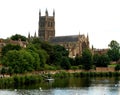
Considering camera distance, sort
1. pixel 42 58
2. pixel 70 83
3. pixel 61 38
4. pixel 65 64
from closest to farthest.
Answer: pixel 70 83 → pixel 42 58 → pixel 65 64 → pixel 61 38

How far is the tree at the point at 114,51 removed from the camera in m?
162

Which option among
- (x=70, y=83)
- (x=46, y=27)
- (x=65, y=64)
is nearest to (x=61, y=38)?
(x=46, y=27)

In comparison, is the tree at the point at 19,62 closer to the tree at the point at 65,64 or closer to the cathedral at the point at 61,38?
the tree at the point at 65,64

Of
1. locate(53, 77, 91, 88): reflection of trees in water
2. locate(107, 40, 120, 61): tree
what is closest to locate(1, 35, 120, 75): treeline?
locate(107, 40, 120, 61): tree

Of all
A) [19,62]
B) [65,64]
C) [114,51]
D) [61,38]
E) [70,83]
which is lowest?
[70,83]

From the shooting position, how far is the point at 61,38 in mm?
171000

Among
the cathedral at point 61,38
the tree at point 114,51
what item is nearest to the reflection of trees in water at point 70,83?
the cathedral at point 61,38

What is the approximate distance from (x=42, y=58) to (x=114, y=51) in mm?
64664

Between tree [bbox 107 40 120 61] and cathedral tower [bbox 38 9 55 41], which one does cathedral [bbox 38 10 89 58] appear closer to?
cathedral tower [bbox 38 9 55 41]

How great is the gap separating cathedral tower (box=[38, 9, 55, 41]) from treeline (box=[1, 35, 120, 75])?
24.9 m

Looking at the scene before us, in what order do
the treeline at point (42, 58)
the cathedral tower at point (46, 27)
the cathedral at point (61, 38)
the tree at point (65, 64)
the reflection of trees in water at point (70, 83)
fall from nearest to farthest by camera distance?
the reflection of trees in water at point (70, 83) → the treeline at point (42, 58) → the tree at point (65, 64) → the cathedral at point (61, 38) → the cathedral tower at point (46, 27)

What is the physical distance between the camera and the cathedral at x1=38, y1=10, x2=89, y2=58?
164m

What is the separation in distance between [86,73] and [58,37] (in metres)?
52.6

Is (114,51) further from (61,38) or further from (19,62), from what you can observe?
(19,62)
